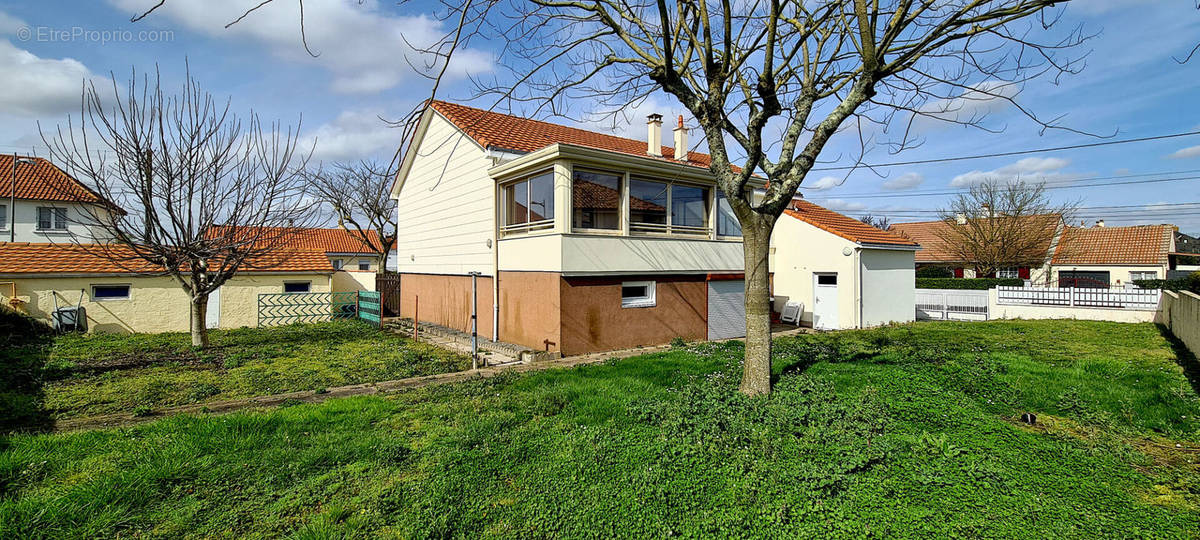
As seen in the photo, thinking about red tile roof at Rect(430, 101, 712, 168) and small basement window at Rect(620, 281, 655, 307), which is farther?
red tile roof at Rect(430, 101, 712, 168)

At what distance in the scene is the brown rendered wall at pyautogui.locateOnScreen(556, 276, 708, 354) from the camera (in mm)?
10656

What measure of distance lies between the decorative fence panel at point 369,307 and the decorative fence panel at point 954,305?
21569mm

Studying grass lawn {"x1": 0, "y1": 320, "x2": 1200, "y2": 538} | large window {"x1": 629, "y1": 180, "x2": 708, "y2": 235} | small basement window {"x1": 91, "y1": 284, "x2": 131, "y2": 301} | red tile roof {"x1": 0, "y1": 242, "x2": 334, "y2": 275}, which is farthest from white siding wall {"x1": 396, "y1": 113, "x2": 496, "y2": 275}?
small basement window {"x1": 91, "y1": 284, "x2": 131, "y2": 301}

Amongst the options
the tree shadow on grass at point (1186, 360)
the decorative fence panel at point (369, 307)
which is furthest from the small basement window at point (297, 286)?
the tree shadow on grass at point (1186, 360)

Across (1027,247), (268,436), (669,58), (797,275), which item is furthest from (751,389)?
(1027,247)

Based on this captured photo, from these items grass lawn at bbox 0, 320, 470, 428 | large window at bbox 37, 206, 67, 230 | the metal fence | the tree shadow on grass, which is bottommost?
grass lawn at bbox 0, 320, 470, 428

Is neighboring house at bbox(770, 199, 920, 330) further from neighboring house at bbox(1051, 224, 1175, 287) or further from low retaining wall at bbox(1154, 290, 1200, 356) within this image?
neighboring house at bbox(1051, 224, 1175, 287)

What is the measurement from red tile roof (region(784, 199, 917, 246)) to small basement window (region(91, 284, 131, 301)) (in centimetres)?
2098

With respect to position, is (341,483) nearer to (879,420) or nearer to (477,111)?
(879,420)

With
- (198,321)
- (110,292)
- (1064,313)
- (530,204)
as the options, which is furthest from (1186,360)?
(110,292)

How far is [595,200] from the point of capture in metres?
11.1

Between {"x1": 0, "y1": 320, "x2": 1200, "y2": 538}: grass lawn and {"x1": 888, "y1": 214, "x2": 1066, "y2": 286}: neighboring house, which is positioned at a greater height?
{"x1": 888, "y1": 214, "x2": 1066, "y2": 286}: neighboring house

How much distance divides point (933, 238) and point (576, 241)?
40.3m

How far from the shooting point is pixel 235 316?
54.9 feet
